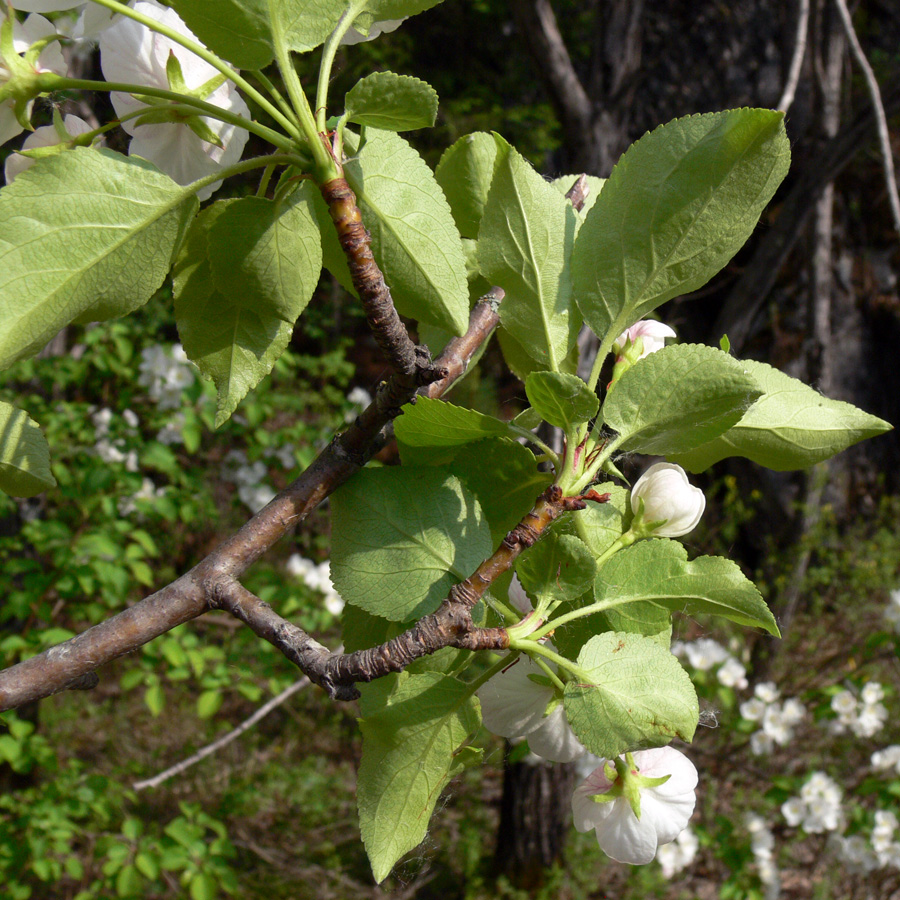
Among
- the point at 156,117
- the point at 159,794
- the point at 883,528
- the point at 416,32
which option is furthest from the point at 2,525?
the point at 416,32

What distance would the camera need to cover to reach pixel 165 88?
1.12ft

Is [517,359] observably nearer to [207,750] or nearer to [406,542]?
[406,542]

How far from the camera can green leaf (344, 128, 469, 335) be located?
0.31 metres

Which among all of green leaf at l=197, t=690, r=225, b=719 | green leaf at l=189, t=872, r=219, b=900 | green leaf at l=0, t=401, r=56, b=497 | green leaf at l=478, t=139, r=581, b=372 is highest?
green leaf at l=478, t=139, r=581, b=372

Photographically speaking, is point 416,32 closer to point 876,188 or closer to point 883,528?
point 876,188

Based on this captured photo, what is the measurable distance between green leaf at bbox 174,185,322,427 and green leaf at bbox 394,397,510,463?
73 millimetres

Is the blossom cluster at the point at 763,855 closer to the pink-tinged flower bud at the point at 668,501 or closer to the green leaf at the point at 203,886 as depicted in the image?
the green leaf at the point at 203,886

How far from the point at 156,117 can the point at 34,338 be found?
0.42 ft

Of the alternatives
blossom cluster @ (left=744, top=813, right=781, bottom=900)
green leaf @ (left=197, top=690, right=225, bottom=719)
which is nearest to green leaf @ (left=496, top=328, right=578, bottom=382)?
green leaf @ (left=197, top=690, right=225, bottom=719)

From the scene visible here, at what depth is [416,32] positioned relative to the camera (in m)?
5.34

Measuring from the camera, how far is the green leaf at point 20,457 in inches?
14.4

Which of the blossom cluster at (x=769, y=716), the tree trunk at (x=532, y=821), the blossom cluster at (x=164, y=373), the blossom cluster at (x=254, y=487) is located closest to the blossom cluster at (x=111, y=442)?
the blossom cluster at (x=164, y=373)

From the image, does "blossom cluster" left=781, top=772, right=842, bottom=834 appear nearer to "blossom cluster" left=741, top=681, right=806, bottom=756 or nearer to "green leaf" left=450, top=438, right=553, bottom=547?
"blossom cluster" left=741, top=681, right=806, bottom=756

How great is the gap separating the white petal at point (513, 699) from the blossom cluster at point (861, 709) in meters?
2.16
